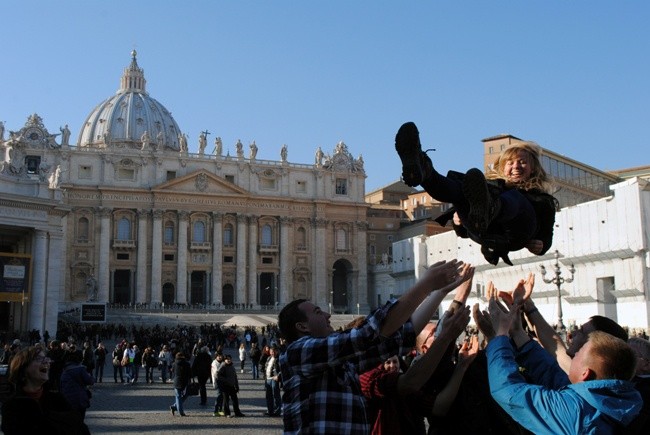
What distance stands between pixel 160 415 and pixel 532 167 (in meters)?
10.3

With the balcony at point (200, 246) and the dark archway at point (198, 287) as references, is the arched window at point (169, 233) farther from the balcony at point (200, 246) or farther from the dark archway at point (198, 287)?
the dark archway at point (198, 287)

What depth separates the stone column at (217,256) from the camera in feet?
196

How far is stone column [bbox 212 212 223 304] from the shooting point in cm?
5969

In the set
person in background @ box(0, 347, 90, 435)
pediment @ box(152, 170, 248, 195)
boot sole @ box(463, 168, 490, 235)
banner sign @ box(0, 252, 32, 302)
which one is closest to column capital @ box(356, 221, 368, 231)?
pediment @ box(152, 170, 248, 195)

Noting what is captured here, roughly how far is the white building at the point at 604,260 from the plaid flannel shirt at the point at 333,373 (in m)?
28.3

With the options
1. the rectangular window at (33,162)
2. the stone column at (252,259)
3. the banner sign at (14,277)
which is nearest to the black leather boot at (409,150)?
the banner sign at (14,277)

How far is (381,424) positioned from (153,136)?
251 feet

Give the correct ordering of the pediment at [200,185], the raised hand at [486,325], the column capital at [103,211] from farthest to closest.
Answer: the pediment at [200,185]
the column capital at [103,211]
the raised hand at [486,325]

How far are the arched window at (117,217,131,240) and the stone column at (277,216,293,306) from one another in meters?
12.0

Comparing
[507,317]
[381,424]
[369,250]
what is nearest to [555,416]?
[507,317]

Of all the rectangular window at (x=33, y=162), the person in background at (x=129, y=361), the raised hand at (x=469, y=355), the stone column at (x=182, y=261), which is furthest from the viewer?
the stone column at (x=182, y=261)

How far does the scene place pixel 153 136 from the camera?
256 ft

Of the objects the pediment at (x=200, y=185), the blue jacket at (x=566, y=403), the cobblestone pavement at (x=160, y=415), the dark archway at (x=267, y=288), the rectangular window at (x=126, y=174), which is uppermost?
the rectangular window at (x=126, y=174)

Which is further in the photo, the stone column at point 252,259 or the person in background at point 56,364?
the stone column at point 252,259
